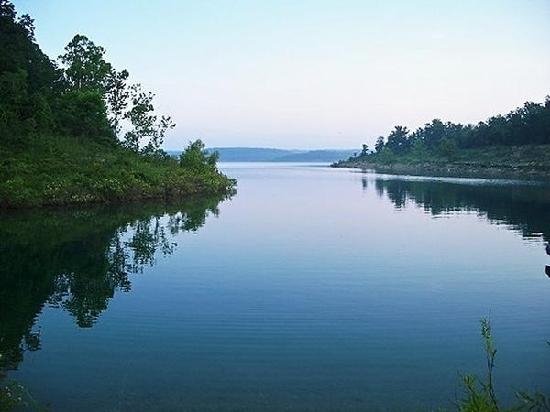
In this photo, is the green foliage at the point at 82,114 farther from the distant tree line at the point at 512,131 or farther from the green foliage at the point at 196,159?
the distant tree line at the point at 512,131

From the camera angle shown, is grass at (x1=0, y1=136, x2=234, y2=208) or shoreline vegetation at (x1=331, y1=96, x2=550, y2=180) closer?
grass at (x1=0, y1=136, x2=234, y2=208)

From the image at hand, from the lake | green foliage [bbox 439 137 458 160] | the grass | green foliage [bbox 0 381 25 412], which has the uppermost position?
green foliage [bbox 439 137 458 160]

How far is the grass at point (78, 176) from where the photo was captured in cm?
3494

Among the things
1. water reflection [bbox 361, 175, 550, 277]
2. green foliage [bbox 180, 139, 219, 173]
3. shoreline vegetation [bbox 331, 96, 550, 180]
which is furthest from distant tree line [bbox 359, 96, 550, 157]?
green foliage [bbox 180, 139, 219, 173]

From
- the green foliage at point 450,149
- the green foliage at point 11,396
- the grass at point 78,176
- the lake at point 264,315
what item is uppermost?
the green foliage at point 450,149

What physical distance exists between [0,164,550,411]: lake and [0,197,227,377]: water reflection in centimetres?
10

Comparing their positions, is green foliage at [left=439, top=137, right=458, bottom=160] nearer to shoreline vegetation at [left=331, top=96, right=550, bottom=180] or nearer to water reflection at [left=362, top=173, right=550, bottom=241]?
shoreline vegetation at [left=331, top=96, right=550, bottom=180]

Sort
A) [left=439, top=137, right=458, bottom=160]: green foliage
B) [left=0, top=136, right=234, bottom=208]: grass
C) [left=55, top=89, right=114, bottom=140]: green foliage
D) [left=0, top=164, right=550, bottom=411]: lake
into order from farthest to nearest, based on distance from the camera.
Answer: [left=439, top=137, right=458, bottom=160]: green foliage
[left=55, top=89, right=114, bottom=140]: green foliage
[left=0, top=136, right=234, bottom=208]: grass
[left=0, top=164, right=550, bottom=411]: lake

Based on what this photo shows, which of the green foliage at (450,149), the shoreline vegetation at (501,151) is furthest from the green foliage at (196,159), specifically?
the green foliage at (450,149)

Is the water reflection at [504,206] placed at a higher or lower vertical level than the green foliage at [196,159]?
lower

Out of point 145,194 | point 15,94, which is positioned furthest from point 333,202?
point 15,94

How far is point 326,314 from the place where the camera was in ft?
46.2

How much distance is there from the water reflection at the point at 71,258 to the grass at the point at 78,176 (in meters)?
2.20

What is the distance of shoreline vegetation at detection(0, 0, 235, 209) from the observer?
123ft
